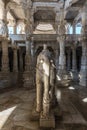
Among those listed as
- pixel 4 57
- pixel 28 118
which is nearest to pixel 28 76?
pixel 4 57

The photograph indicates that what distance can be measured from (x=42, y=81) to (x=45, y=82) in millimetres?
180

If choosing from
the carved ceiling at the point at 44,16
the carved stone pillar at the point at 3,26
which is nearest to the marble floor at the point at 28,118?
the carved stone pillar at the point at 3,26

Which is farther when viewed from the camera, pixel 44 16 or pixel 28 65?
pixel 44 16

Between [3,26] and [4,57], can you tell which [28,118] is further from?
[3,26]

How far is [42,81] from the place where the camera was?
207 inches

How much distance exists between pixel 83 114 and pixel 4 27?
868cm

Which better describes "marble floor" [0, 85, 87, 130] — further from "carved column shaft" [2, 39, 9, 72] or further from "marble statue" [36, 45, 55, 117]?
"carved column shaft" [2, 39, 9, 72]

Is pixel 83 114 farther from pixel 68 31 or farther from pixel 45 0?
pixel 68 31

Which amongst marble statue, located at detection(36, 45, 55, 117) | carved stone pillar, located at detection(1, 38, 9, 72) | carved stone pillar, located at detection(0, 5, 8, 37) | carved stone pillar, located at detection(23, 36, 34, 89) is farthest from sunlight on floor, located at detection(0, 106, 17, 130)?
carved stone pillar, located at detection(0, 5, 8, 37)

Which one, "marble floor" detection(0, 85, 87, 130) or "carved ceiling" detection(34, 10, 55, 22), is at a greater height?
"carved ceiling" detection(34, 10, 55, 22)

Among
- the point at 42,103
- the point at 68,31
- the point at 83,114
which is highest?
the point at 68,31

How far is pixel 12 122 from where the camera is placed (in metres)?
5.35

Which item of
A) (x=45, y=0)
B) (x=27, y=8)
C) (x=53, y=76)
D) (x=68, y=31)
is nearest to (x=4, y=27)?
(x=27, y=8)

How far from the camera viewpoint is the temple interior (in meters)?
5.13
